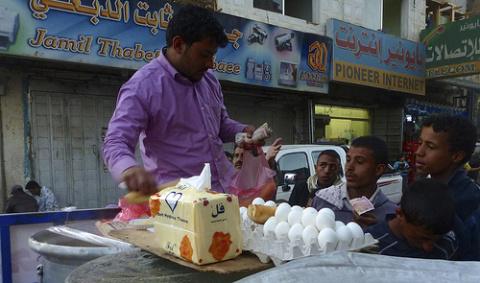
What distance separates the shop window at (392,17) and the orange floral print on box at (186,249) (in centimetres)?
1335

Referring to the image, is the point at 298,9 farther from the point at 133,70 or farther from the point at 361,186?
the point at 361,186

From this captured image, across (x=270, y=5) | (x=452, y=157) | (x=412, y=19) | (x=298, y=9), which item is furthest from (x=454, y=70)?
(x=452, y=157)

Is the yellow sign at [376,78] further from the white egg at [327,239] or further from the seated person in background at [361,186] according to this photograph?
the white egg at [327,239]

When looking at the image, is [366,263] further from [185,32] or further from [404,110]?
[404,110]

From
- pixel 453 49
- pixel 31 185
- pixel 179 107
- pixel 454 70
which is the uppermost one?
pixel 453 49

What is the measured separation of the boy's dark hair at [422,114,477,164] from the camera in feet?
6.89

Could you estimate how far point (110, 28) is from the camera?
6.46 meters

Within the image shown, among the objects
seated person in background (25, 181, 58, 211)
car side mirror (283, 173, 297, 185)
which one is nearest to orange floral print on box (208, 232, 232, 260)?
car side mirror (283, 173, 297, 185)

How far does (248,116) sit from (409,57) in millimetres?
5211

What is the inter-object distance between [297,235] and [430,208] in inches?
23.6

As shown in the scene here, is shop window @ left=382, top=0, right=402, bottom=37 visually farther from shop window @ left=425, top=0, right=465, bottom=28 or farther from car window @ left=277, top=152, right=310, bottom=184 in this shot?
car window @ left=277, top=152, right=310, bottom=184

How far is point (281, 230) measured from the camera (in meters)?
1.28

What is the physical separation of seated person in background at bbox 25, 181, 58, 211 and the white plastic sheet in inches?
232

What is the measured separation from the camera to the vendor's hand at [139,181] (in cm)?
135
